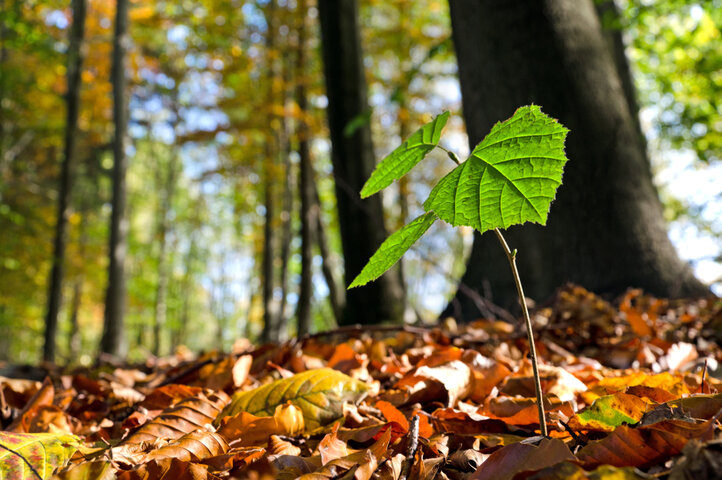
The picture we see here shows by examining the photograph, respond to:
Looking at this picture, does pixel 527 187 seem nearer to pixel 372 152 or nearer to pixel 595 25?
pixel 595 25

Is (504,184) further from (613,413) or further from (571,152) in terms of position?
(571,152)

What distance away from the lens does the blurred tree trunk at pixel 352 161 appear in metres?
3.79

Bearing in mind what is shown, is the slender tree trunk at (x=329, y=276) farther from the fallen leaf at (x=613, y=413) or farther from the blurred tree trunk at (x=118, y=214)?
the fallen leaf at (x=613, y=413)

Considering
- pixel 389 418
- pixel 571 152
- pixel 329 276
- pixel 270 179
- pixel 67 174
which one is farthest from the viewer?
pixel 270 179

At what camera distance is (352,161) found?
4164 mm

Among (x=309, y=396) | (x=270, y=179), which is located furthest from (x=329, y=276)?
(x=309, y=396)

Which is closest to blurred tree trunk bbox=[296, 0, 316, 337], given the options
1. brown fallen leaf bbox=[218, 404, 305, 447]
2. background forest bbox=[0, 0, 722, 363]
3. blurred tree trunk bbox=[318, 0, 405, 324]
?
background forest bbox=[0, 0, 722, 363]

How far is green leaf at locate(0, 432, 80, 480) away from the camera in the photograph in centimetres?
73

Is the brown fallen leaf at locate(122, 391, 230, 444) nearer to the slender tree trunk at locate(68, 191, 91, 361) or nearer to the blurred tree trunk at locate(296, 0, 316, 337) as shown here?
the blurred tree trunk at locate(296, 0, 316, 337)

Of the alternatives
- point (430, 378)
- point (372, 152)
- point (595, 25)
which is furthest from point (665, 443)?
point (372, 152)

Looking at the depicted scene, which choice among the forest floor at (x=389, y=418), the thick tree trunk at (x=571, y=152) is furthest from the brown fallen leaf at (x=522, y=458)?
the thick tree trunk at (x=571, y=152)

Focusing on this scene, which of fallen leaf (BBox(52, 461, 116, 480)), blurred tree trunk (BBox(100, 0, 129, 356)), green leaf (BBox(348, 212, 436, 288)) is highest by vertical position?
blurred tree trunk (BBox(100, 0, 129, 356))

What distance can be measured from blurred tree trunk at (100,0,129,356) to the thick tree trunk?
7.35 meters

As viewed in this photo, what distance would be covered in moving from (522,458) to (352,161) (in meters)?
3.66
